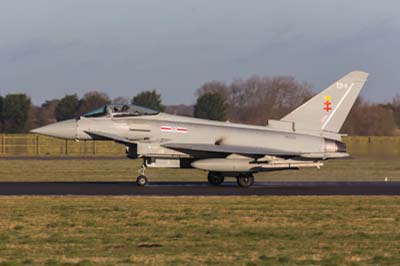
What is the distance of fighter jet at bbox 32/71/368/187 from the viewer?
28391mm

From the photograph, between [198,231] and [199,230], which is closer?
[198,231]

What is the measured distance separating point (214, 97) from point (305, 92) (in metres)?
7.93

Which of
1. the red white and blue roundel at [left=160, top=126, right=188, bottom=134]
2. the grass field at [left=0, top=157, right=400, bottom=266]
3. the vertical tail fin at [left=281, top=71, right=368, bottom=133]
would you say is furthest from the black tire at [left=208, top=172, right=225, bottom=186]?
the grass field at [left=0, top=157, right=400, bottom=266]

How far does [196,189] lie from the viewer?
1070 inches

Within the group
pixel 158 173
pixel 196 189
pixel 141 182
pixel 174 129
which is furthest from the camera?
pixel 158 173

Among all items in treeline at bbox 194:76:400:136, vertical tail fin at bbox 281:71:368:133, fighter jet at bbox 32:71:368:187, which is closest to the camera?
fighter jet at bbox 32:71:368:187

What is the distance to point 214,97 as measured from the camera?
76062 mm

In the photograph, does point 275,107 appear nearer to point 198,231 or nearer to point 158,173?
point 158,173

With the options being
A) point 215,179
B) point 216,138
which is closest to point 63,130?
point 216,138

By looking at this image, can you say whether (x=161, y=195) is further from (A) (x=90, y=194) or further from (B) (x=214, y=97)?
(B) (x=214, y=97)

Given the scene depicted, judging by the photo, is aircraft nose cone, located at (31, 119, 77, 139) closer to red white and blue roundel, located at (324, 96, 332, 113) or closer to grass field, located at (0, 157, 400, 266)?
grass field, located at (0, 157, 400, 266)

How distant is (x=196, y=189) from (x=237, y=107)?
4860cm

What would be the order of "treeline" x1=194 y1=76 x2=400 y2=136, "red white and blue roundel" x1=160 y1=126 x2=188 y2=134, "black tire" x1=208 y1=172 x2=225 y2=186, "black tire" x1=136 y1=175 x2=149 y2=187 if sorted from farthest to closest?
"treeline" x1=194 y1=76 x2=400 y2=136 < "black tire" x1=208 y1=172 x2=225 y2=186 < "red white and blue roundel" x1=160 y1=126 x2=188 y2=134 < "black tire" x1=136 y1=175 x2=149 y2=187

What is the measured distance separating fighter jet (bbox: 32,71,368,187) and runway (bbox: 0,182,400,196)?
759 millimetres
